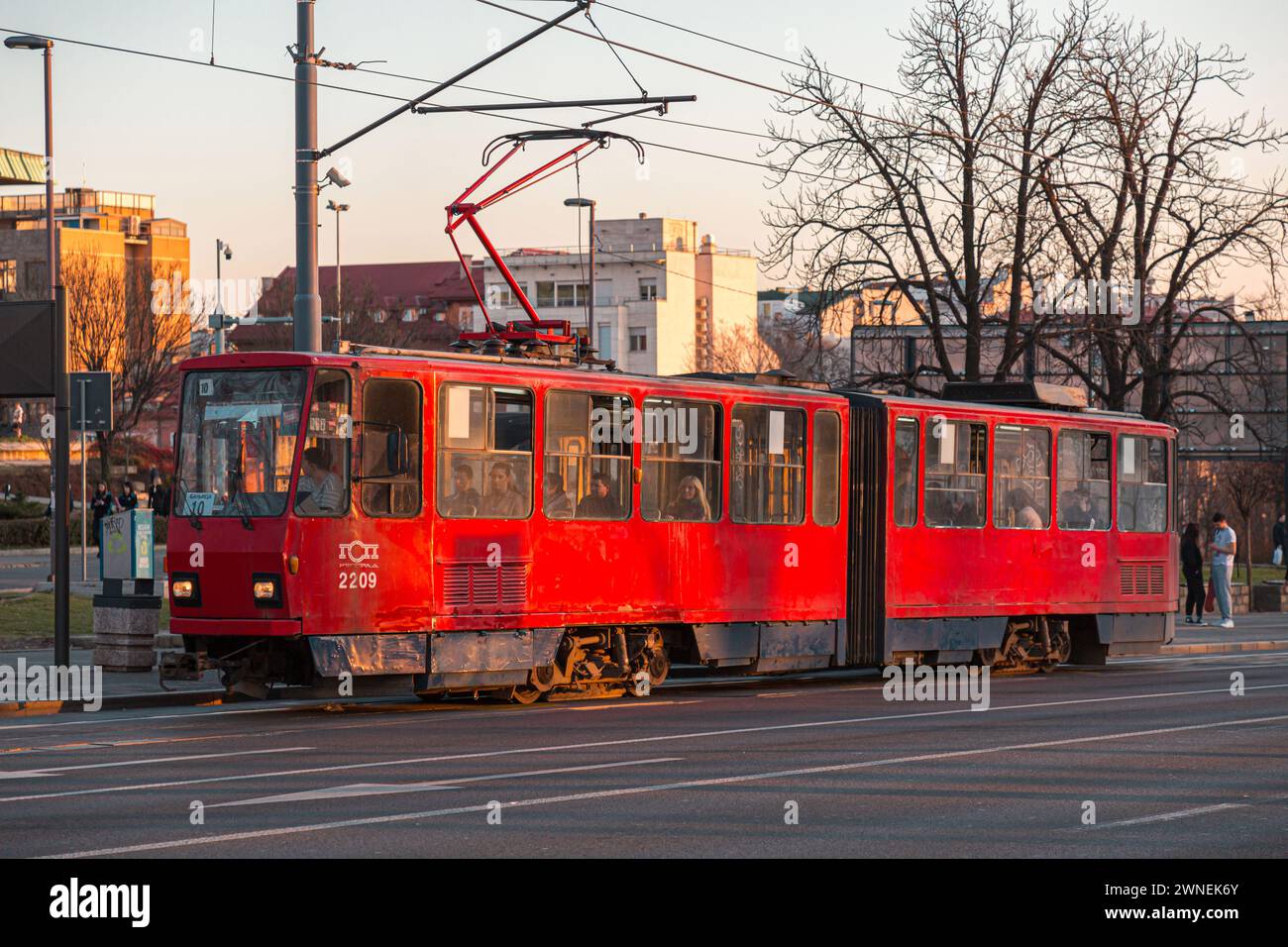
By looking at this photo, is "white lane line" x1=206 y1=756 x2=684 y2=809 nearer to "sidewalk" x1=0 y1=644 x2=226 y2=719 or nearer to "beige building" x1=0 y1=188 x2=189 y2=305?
"sidewalk" x1=0 y1=644 x2=226 y2=719

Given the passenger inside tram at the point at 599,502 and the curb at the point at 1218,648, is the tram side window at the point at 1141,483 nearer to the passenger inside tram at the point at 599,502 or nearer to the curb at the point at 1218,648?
the curb at the point at 1218,648

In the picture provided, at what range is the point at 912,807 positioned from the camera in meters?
11.6

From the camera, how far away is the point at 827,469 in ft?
71.7

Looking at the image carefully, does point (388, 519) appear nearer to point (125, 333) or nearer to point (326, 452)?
point (326, 452)

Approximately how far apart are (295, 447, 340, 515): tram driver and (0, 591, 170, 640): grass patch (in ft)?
23.5

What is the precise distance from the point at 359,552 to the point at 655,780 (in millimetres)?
5205

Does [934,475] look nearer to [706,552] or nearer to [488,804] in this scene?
[706,552]

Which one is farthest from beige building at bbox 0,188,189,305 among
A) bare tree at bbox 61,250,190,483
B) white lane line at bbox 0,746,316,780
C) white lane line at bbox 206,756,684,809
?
white lane line at bbox 206,756,684,809

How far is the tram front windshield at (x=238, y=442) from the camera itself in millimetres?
16922

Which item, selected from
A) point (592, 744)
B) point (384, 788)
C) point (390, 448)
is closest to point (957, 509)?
point (390, 448)

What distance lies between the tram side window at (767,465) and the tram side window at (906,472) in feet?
5.01

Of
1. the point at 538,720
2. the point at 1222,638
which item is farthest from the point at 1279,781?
the point at 1222,638

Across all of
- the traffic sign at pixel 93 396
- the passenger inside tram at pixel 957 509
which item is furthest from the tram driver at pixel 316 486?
the passenger inside tram at pixel 957 509
